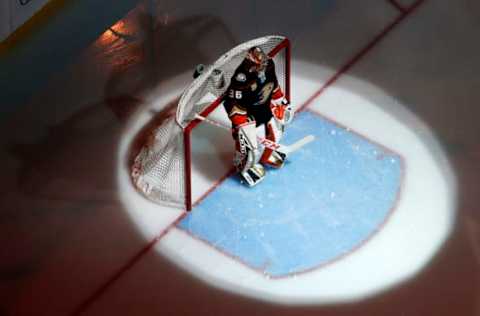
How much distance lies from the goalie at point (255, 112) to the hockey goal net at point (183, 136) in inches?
6.0

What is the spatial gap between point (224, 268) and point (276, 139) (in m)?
0.84

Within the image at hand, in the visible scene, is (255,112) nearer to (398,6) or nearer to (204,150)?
(204,150)

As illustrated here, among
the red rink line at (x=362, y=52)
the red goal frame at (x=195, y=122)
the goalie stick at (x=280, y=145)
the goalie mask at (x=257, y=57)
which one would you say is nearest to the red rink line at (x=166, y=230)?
the red rink line at (x=362, y=52)

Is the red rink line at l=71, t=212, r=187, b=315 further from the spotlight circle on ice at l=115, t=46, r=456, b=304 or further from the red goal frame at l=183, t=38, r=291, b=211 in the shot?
the red goal frame at l=183, t=38, r=291, b=211

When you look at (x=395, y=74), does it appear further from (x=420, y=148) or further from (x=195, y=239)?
(x=195, y=239)

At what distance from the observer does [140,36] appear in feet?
24.3

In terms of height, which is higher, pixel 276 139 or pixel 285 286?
pixel 276 139

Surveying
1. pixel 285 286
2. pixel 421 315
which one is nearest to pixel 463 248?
pixel 421 315

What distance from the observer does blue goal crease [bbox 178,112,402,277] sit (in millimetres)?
6094

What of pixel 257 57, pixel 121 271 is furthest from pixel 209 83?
pixel 121 271

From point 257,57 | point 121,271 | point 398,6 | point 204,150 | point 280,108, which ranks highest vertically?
point 257,57

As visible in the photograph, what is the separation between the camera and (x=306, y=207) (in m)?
6.29

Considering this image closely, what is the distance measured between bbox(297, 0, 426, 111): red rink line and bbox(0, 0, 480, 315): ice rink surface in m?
0.01

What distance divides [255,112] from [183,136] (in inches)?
17.1
